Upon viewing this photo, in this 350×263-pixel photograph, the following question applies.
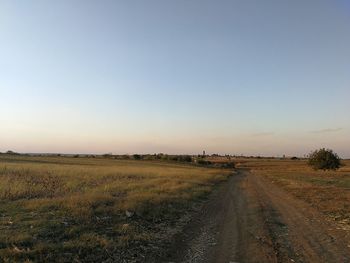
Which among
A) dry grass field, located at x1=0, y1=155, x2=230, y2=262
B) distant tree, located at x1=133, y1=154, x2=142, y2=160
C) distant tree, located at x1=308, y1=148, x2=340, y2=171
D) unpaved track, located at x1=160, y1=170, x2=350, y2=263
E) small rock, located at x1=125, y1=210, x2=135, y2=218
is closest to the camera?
dry grass field, located at x1=0, y1=155, x2=230, y2=262

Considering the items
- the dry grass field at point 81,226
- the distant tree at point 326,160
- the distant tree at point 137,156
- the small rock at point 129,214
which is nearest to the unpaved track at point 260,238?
the dry grass field at point 81,226

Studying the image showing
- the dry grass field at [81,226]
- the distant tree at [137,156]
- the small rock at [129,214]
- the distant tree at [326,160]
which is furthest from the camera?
the distant tree at [137,156]

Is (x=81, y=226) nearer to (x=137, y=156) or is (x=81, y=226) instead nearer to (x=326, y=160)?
(x=326, y=160)

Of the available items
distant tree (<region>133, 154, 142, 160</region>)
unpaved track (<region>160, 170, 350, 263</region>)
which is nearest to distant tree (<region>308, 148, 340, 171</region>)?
unpaved track (<region>160, 170, 350, 263</region>)

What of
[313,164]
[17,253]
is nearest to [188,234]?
[17,253]

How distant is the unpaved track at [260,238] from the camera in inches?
412

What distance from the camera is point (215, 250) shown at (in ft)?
36.5

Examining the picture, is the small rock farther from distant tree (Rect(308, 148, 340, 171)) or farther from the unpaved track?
distant tree (Rect(308, 148, 340, 171))

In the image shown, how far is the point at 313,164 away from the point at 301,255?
85603mm

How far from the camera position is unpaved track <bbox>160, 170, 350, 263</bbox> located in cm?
1046

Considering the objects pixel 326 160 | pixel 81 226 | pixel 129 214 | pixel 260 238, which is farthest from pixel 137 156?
pixel 260 238

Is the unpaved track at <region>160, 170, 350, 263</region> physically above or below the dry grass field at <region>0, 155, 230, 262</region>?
below

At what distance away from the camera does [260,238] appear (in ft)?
42.5

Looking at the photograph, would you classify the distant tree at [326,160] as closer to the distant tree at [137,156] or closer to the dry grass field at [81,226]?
the dry grass field at [81,226]
